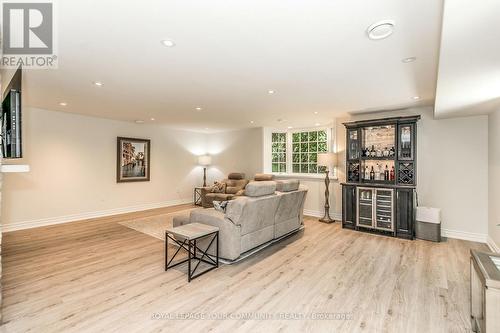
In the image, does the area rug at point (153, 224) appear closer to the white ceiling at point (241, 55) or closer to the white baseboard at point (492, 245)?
the white ceiling at point (241, 55)

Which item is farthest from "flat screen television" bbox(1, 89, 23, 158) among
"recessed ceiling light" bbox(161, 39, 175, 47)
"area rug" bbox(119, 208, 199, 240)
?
"area rug" bbox(119, 208, 199, 240)

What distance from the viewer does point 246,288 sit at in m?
2.65

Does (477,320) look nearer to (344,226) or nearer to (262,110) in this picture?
(344,226)

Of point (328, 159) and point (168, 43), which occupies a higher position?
point (168, 43)

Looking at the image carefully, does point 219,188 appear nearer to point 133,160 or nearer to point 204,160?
point 204,160

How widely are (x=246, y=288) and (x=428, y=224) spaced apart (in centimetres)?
362

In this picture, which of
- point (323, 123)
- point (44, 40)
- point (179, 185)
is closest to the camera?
point (44, 40)

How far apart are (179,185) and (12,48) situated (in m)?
5.79

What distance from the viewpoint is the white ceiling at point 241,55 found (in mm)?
1778

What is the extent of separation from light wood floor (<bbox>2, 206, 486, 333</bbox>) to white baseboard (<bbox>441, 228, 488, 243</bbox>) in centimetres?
22

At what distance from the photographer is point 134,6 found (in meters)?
1.74

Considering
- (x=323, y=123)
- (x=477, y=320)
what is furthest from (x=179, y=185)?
(x=477, y=320)

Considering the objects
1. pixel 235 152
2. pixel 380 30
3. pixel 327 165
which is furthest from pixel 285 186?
pixel 235 152

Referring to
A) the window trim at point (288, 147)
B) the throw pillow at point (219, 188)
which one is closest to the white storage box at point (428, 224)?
the window trim at point (288, 147)
